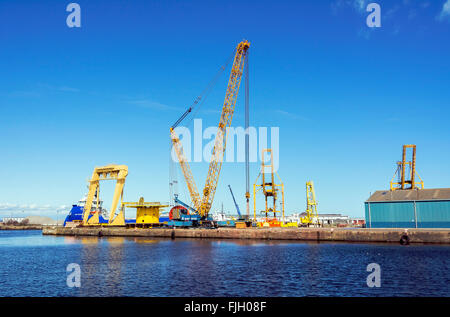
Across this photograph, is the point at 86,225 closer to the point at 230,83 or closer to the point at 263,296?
the point at 230,83

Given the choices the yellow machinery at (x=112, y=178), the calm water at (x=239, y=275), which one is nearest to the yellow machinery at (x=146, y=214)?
the yellow machinery at (x=112, y=178)

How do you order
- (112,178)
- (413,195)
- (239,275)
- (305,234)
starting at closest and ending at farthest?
1. (239,275)
2. (305,234)
3. (413,195)
4. (112,178)

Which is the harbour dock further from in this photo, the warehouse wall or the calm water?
the calm water

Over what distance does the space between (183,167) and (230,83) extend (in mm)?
→ 24578

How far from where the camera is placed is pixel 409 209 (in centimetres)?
5734

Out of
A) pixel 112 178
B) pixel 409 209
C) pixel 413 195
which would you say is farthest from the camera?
pixel 112 178

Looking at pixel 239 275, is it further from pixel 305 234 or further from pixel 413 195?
pixel 413 195

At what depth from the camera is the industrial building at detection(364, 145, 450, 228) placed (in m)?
55.3

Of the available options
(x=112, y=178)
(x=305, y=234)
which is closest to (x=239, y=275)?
(x=305, y=234)

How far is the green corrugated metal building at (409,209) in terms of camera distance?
5531 centimetres

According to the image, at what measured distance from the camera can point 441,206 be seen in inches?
2173

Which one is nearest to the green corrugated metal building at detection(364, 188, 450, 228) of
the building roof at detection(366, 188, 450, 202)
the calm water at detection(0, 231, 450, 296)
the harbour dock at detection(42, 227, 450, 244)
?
the building roof at detection(366, 188, 450, 202)

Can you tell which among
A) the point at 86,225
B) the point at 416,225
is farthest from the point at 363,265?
the point at 86,225

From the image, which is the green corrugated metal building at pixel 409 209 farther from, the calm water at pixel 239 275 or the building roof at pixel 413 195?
the calm water at pixel 239 275
